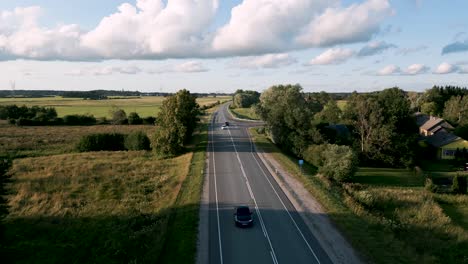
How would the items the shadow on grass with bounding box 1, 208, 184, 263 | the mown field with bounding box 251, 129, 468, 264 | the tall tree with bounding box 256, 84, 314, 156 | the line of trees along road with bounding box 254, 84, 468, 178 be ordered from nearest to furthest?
1. the shadow on grass with bounding box 1, 208, 184, 263
2. the mown field with bounding box 251, 129, 468, 264
3. the line of trees along road with bounding box 254, 84, 468, 178
4. the tall tree with bounding box 256, 84, 314, 156

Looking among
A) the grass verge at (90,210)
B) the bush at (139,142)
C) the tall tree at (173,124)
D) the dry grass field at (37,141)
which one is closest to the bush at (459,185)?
the grass verge at (90,210)

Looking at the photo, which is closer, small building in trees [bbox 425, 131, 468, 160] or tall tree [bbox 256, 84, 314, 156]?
tall tree [bbox 256, 84, 314, 156]

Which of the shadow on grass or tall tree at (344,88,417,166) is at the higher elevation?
tall tree at (344,88,417,166)

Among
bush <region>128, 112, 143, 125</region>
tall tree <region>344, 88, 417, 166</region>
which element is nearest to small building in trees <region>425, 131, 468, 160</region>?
tall tree <region>344, 88, 417, 166</region>

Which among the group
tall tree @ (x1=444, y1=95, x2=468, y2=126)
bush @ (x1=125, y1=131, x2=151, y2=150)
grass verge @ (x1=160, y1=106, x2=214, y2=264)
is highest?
tall tree @ (x1=444, y1=95, x2=468, y2=126)

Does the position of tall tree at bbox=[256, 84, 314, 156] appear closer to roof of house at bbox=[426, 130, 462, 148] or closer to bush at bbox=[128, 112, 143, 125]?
roof of house at bbox=[426, 130, 462, 148]

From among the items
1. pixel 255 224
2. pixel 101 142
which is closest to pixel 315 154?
pixel 255 224

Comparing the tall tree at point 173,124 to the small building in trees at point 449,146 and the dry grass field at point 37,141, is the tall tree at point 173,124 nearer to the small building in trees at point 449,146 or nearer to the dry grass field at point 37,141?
the dry grass field at point 37,141

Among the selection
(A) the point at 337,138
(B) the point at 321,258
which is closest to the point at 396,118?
(A) the point at 337,138
